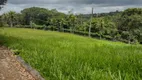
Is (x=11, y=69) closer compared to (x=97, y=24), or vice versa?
(x=11, y=69)

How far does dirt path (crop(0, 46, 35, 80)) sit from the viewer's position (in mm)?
8242

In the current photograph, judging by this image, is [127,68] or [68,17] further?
[68,17]

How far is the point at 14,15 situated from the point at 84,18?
53.9 feet

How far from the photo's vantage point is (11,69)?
9.29 metres

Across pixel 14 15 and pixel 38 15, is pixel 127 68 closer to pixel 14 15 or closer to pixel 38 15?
pixel 14 15

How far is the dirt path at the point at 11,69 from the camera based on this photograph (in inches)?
324

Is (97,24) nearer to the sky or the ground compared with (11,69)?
nearer to the ground

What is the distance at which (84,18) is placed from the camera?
68.4 metres

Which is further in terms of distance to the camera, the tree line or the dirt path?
the tree line

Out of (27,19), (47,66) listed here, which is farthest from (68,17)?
(47,66)

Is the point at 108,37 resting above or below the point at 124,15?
below

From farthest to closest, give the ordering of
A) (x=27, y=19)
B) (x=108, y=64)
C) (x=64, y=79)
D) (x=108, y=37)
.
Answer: (x=27, y=19), (x=108, y=37), (x=108, y=64), (x=64, y=79)

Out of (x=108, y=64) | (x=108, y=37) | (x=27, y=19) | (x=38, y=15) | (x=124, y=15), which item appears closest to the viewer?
(x=108, y=64)

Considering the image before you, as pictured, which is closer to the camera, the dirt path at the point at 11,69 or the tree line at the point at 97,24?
the dirt path at the point at 11,69
